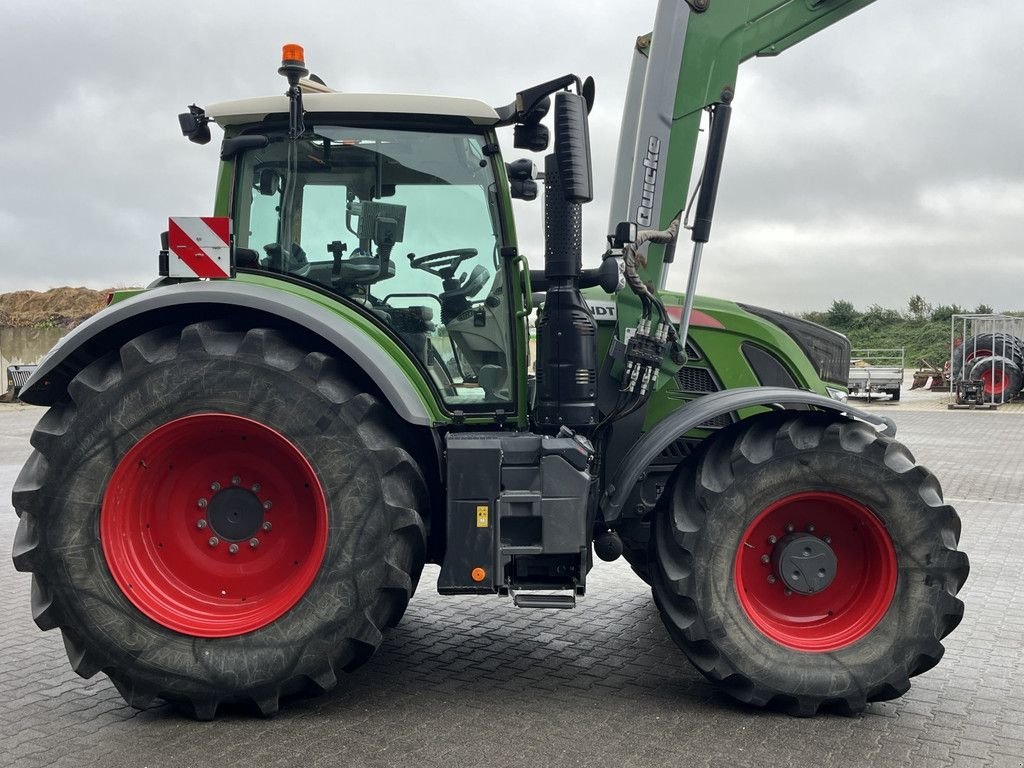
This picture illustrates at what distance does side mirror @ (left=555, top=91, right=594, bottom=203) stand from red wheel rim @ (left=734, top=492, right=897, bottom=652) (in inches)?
64.9

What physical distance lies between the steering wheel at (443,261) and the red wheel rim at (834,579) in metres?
1.80

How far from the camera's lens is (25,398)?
439 cm

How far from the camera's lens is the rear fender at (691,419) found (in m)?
4.17

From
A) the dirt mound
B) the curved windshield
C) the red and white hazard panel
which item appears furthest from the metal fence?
the dirt mound

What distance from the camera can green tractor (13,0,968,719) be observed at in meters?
3.93

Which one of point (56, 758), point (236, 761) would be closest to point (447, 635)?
point (236, 761)

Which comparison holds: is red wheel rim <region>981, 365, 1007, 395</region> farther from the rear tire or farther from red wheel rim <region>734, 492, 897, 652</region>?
red wheel rim <region>734, 492, 897, 652</region>

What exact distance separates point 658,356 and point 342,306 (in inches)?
59.4

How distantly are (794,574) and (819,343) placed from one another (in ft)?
4.90

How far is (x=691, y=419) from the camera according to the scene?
13.7 feet

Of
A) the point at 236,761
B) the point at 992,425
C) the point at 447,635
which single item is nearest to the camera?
the point at 236,761

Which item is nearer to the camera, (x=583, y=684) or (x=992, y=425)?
(x=583, y=684)

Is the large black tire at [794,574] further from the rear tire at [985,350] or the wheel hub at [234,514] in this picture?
the rear tire at [985,350]

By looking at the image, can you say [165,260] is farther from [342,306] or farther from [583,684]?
[583,684]
